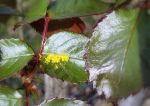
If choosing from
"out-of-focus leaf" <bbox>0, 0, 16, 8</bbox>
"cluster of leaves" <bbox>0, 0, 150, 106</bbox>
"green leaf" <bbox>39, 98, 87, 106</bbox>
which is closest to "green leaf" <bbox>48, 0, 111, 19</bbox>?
"cluster of leaves" <bbox>0, 0, 150, 106</bbox>

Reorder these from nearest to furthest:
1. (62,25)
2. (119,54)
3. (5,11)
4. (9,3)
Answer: (119,54)
(62,25)
(5,11)
(9,3)

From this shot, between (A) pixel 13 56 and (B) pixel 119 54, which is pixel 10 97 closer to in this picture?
(A) pixel 13 56

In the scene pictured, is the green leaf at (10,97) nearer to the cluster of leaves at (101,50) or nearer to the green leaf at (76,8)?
the cluster of leaves at (101,50)

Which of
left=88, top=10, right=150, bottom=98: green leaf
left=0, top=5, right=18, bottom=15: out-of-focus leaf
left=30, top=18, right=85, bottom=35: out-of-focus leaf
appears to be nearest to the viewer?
left=88, top=10, right=150, bottom=98: green leaf

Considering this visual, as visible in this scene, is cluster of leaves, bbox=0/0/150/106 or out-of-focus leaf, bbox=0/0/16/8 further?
out-of-focus leaf, bbox=0/0/16/8

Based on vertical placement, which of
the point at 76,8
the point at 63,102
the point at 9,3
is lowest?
the point at 63,102

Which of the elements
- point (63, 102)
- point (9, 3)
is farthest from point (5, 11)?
point (63, 102)

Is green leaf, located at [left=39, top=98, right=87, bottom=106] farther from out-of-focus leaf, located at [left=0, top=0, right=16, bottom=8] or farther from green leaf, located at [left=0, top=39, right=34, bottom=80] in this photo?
out-of-focus leaf, located at [left=0, top=0, right=16, bottom=8]
